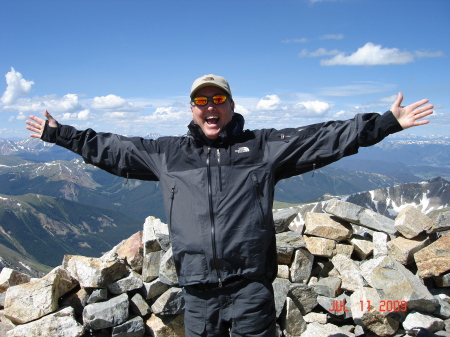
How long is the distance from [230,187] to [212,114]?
4.42ft

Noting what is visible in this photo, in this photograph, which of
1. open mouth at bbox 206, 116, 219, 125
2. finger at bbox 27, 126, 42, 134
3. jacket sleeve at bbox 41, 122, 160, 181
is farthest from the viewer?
finger at bbox 27, 126, 42, 134

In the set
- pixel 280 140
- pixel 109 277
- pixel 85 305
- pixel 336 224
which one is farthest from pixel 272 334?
pixel 336 224

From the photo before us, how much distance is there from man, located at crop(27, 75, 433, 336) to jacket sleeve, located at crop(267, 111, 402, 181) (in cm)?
2

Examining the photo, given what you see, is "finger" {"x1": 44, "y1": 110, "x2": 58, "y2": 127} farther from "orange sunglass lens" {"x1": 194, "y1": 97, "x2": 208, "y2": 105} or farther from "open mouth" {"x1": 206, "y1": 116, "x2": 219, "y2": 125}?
"open mouth" {"x1": 206, "y1": 116, "x2": 219, "y2": 125}

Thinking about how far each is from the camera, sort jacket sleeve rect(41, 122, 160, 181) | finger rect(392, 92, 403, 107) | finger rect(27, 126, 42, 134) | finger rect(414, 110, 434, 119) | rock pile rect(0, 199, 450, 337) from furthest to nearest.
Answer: rock pile rect(0, 199, 450, 337) → finger rect(27, 126, 42, 134) → jacket sleeve rect(41, 122, 160, 181) → finger rect(392, 92, 403, 107) → finger rect(414, 110, 434, 119)

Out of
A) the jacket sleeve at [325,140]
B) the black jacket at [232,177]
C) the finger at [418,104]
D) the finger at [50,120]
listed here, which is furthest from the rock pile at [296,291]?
the finger at [418,104]

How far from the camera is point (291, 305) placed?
898 centimetres

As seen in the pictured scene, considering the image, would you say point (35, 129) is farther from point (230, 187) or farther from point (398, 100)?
point (398, 100)

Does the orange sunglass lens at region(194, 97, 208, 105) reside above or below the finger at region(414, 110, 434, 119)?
above

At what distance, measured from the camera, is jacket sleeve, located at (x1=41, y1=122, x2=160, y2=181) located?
6312 millimetres

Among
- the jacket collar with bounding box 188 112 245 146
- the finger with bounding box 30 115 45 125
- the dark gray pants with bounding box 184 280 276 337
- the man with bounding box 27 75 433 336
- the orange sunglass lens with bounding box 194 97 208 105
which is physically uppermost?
the orange sunglass lens with bounding box 194 97 208 105

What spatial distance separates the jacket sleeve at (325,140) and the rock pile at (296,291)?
14.9 ft

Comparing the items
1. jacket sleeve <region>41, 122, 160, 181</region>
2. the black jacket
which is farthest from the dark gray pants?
jacket sleeve <region>41, 122, 160, 181</region>

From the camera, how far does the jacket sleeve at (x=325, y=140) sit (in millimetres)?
5625
